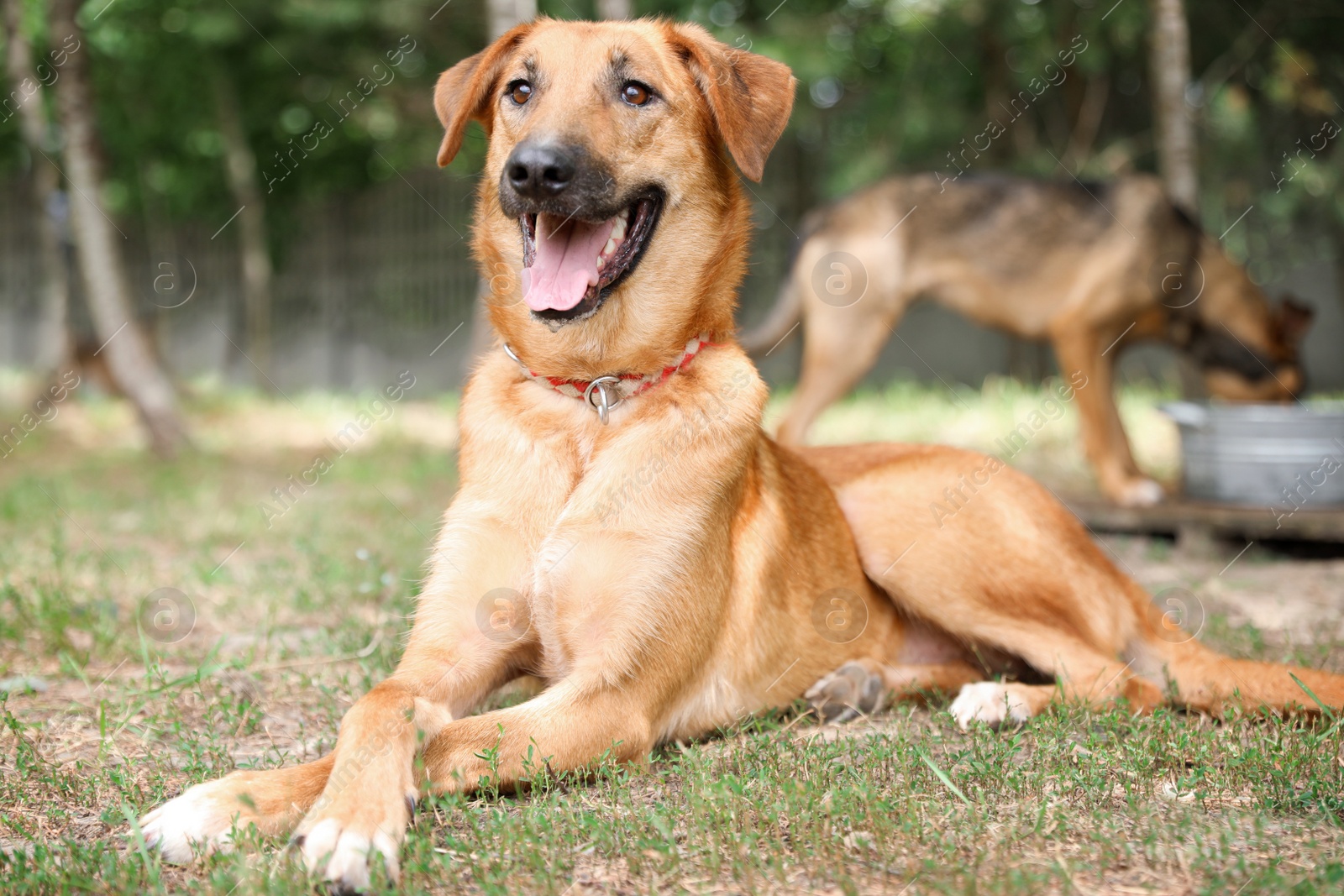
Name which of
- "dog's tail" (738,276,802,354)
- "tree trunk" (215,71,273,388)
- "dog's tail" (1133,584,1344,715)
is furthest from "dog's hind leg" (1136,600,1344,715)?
"tree trunk" (215,71,273,388)

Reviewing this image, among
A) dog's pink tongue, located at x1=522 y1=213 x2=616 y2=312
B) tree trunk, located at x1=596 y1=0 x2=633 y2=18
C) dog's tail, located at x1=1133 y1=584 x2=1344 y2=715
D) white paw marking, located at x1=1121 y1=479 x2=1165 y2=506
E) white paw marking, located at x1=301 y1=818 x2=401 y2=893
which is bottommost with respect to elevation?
white paw marking, located at x1=1121 y1=479 x2=1165 y2=506

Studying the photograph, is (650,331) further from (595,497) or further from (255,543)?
(255,543)

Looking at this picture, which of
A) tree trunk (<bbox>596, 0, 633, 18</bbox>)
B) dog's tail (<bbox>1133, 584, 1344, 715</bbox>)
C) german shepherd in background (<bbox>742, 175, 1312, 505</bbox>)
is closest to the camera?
dog's tail (<bbox>1133, 584, 1344, 715</bbox>)

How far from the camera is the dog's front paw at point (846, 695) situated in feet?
10.0

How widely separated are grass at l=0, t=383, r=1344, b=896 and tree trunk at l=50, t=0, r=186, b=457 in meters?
4.09

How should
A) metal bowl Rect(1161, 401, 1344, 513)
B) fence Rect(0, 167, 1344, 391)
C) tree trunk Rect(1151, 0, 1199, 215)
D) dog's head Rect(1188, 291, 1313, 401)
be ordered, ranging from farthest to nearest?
fence Rect(0, 167, 1344, 391)
dog's head Rect(1188, 291, 1313, 401)
tree trunk Rect(1151, 0, 1199, 215)
metal bowl Rect(1161, 401, 1344, 513)

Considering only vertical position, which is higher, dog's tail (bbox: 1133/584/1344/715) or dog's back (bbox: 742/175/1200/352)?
dog's back (bbox: 742/175/1200/352)

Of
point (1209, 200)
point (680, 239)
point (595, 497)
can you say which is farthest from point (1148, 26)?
point (595, 497)

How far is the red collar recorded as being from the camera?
9.30 feet

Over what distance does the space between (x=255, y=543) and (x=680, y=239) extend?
343 cm

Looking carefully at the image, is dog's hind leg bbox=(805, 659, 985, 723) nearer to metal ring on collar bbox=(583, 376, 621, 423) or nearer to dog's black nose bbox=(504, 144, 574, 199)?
metal ring on collar bbox=(583, 376, 621, 423)

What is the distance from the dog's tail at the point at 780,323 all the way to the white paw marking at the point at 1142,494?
2247 mm

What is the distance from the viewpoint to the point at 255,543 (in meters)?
5.48

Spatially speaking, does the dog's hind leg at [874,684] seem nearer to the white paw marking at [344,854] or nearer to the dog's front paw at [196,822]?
the white paw marking at [344,854]
